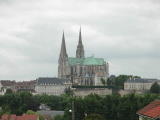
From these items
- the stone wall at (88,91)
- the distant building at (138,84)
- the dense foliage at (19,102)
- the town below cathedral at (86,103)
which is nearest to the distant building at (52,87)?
the town below cathedral at (86,103)

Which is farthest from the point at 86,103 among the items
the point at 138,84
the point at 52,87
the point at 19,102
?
the point at 52,87

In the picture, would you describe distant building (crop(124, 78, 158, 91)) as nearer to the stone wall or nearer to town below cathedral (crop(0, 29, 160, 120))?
town below cathedral (crop(0, 29, 160, 120))

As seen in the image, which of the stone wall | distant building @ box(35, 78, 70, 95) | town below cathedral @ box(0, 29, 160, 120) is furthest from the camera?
distant building @ box(35, 78, 70, 95)

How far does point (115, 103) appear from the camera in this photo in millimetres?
69688

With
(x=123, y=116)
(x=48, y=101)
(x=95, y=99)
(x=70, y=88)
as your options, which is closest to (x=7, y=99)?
(x=48, y=101)

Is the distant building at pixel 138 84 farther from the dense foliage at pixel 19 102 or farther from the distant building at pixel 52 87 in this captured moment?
the dense foliage at pixel 19 102

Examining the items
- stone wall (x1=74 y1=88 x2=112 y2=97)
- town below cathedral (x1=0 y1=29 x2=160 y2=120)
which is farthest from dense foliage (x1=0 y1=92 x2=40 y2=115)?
stone wall (x1=74 y1=88 x2=112 y2=97)

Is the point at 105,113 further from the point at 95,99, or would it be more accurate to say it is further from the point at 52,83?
the point at 52,83

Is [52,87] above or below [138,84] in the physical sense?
below

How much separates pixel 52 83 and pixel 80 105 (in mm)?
130041

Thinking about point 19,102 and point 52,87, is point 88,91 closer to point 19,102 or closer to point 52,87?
point 52,87

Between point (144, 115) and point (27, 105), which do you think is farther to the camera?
point (27, 105)

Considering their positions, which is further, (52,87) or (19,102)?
(52,87)

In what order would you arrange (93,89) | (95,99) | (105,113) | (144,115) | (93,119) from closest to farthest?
(144,115), (93,119), (105,113), (95,99), (93,89)
